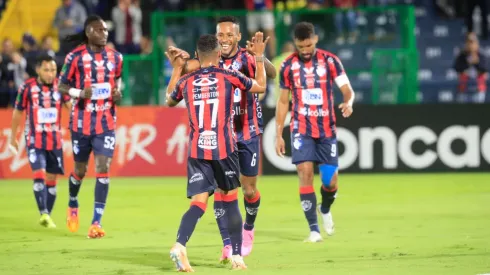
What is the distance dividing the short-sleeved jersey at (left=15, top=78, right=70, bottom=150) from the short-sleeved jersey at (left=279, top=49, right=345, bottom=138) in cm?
345

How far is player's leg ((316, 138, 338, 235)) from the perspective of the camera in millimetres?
11953

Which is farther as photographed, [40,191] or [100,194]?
[40,191]

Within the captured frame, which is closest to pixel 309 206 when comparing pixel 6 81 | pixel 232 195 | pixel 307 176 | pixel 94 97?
pixel 307 176

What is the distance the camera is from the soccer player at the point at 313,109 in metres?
11.9

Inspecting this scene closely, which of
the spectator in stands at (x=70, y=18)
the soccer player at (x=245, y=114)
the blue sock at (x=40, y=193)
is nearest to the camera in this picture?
the soccer player at (x=245, y=114)

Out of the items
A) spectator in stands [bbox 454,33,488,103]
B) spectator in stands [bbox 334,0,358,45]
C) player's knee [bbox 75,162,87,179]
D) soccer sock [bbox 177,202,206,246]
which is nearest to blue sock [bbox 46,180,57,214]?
player's knee [bbox 75,162,87,179]

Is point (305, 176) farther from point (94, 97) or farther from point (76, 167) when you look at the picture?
point (76, 167)

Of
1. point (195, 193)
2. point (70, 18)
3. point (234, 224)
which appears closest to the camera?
point (195, 193)

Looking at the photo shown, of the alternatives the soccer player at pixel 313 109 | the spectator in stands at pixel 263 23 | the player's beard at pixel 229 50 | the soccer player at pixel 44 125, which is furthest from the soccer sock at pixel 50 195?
the spectator in stands at pixel 263 23

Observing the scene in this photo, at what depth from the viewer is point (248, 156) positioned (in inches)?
423

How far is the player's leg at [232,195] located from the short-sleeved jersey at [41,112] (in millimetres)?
5057

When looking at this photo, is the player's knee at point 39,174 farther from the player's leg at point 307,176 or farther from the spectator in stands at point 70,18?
the spectator in stands at point 70,18

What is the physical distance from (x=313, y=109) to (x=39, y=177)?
395cm

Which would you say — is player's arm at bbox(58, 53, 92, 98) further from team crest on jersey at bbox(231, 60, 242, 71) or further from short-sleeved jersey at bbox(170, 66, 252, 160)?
short-sleeved jersey at bbox(170, 66, 252, 160)
